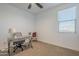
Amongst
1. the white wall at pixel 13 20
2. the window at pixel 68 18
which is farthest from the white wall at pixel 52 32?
the white wall at pixel 13 20

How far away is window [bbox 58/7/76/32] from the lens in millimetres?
2422

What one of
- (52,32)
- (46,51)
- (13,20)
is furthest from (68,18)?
(13,20)

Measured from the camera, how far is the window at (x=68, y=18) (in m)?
2.42

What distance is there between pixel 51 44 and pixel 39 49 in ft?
1.14

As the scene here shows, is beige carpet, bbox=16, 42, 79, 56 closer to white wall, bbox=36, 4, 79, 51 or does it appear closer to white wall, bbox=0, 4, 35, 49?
white wall, bbox=36, 4, 79, 51

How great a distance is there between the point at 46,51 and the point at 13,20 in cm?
114

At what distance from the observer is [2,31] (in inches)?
92.0

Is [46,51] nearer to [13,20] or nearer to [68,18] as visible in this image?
[68,18]

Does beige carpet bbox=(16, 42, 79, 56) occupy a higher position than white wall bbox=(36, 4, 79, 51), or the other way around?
white wall bbox=(36, 4, 79, 51)

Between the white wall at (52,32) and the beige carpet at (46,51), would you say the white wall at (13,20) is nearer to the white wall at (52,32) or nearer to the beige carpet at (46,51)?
the white wall at (52,32)

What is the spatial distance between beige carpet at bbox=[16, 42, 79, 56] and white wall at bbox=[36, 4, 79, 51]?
11cm

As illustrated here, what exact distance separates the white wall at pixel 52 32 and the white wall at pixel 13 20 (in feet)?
0.81

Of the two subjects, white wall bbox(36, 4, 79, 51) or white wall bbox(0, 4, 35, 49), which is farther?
white wall bbox(36, 4, 79, 51)

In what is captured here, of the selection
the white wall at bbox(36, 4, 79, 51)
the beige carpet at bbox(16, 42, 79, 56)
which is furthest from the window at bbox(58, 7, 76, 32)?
the beige carpet at bbox(16, 42, 79, 56)
